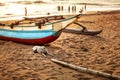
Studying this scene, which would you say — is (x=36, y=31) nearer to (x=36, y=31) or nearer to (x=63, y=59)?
(x=36, y=31)

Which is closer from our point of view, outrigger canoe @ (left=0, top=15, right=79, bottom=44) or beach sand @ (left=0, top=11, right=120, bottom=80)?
beach sand @ (left=0, top=11, right=120, bottom=80)

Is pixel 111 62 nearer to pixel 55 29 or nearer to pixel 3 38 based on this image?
pixel 55 29

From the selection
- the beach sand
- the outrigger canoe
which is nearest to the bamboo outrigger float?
the outrigger canoe

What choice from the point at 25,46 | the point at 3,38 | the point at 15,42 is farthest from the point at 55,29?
the point at 3,38

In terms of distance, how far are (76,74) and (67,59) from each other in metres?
2.01

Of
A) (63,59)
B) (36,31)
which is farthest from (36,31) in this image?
(63,59)

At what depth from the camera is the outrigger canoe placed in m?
11.3

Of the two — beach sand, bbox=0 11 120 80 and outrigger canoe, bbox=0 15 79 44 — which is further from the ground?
outrigger canoe, bbox=0 15 79 44

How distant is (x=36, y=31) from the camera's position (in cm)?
1189

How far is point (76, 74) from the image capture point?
7.41 meters

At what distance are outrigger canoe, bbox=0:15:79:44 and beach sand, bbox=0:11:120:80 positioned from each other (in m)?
0.38

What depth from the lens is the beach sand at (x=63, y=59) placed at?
7.38m

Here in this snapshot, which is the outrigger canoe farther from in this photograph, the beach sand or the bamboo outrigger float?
the beach sand

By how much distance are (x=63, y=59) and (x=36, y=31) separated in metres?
3.16
